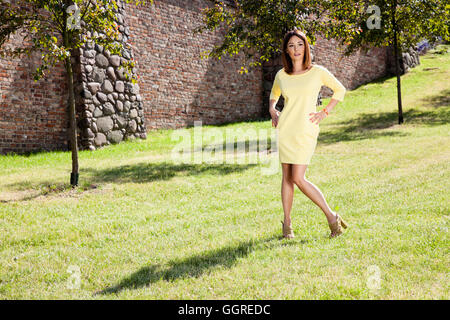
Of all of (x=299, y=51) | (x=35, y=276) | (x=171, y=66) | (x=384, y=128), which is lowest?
(x=35, y=276)

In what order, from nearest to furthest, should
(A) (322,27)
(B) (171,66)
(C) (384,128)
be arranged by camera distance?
(A) (322,27)
(C) (384,128)
(B) (171,66)

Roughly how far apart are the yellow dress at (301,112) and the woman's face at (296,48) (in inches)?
6.8

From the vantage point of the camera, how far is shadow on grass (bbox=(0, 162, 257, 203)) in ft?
23.5

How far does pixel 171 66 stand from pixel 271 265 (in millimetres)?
12067

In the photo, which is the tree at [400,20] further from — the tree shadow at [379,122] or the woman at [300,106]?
the woman at [300,106]

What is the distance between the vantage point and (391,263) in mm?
3418

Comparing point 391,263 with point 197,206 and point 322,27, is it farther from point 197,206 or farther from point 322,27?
point 322,27

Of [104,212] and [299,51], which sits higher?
[299,51]

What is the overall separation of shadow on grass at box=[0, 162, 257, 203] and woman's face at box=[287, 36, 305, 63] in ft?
14.8

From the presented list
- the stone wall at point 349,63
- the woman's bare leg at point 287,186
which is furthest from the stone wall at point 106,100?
the stone wall at point 349,63

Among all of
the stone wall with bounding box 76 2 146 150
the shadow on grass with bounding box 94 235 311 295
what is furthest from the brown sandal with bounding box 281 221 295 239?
the stone wall with bounding box 76 2 146 150

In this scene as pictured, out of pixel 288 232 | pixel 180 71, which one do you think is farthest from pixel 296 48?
pixel 180 71

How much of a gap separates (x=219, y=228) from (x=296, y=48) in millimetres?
2251

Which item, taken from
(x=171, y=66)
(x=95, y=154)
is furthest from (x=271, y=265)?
(x=171, y=66)
